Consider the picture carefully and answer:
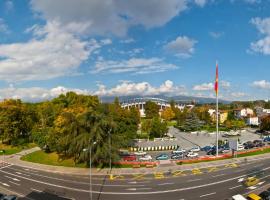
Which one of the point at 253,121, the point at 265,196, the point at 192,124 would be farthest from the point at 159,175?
the point at 253,121

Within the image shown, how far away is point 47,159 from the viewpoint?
66.2 meters

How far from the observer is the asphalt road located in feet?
129

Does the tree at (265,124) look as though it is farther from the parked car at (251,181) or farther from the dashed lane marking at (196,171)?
the parked car at (251,181)

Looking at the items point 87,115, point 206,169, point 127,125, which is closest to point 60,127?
point 87,115

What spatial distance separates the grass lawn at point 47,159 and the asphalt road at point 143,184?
21.5 ft

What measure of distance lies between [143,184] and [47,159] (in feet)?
103

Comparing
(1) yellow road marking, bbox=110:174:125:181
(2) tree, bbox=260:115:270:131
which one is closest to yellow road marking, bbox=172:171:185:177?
(1) yellow road marking, bbox=110:174:125:181

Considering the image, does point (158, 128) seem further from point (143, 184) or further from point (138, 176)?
point (143, 184)

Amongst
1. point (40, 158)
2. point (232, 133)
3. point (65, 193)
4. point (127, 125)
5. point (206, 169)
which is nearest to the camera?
point (65, 193)

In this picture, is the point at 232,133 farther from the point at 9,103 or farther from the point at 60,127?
the point at 9,103

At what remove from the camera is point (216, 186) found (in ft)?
137

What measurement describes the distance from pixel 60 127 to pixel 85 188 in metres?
29.3

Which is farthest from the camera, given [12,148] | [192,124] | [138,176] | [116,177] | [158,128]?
[192,124]

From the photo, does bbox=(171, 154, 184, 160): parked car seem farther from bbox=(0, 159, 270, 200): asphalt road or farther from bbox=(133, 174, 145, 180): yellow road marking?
bbox=(133, 174, 145, 180): yellow road marking
